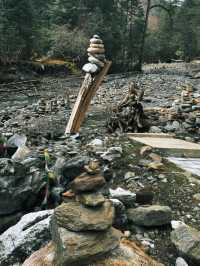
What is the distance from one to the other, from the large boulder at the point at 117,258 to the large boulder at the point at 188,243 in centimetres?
50

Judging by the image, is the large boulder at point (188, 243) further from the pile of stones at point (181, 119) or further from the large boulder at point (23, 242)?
the pile of stones at point (181, 119)

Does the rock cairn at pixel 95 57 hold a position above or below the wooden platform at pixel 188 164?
above

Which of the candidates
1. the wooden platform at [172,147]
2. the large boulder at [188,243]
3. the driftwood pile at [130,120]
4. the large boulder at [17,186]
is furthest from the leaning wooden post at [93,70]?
the large boulder at [188,243]

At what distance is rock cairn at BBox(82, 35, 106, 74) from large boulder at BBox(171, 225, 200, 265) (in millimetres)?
4450

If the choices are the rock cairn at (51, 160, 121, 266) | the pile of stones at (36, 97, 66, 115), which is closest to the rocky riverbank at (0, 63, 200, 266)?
the rock cairn at (51, 160, 121, 266)

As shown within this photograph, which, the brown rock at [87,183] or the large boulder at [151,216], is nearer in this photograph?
the brown rock at [87,183]

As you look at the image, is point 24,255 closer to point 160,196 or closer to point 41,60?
point 160,196

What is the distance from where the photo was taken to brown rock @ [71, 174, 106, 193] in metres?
3.80

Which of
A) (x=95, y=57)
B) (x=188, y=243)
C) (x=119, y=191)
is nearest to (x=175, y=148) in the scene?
(x=95, y=57)

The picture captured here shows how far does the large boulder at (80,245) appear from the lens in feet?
12.0

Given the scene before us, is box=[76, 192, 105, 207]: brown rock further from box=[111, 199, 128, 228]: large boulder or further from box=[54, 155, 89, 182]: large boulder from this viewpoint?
box=[54, 155, 89, 182]: large boulder

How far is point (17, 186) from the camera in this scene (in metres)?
5.59

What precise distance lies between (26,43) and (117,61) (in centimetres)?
1183

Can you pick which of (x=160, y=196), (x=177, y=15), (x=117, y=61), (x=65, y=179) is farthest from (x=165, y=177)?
(x=177, y=15)
